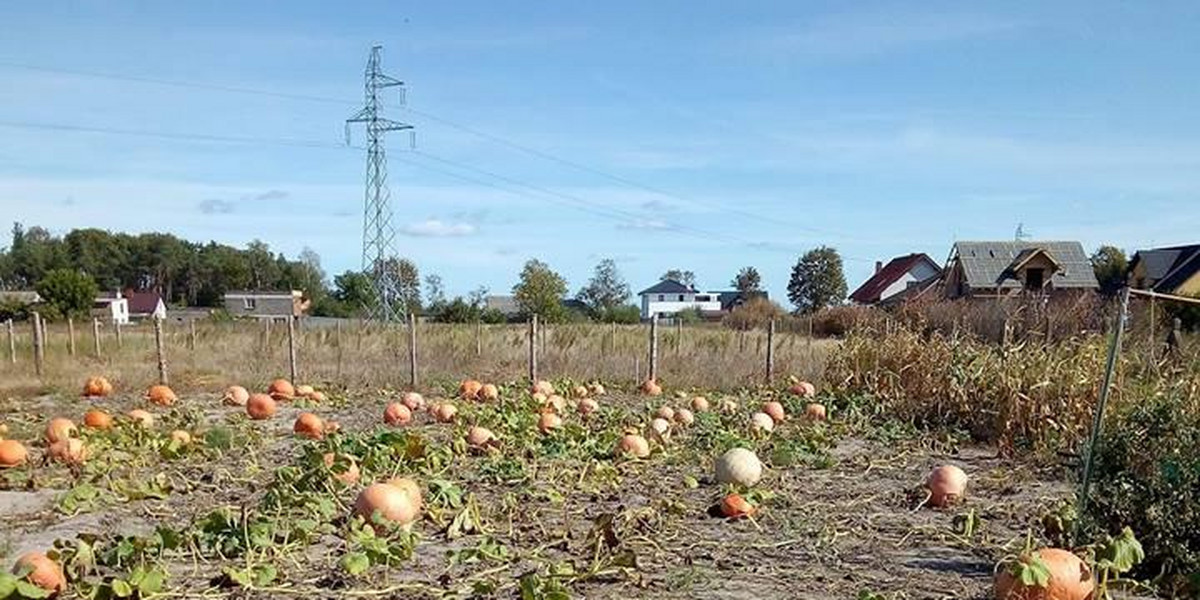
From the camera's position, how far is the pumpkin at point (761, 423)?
9.00m

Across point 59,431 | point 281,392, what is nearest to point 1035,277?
point 281,392

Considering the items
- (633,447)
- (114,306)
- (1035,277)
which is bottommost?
(633,447)

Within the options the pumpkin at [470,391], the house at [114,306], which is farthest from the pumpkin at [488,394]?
the house at [114,306]

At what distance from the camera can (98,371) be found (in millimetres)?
16047

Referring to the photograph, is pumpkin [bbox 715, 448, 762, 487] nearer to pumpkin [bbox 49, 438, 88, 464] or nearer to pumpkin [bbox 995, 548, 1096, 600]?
pumpkin [bbox 995, 548, 1096, 600]

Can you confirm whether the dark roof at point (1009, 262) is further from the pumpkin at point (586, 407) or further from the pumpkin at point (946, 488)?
the pumpkin at point (946, 488)

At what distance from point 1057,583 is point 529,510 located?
10.1 ft

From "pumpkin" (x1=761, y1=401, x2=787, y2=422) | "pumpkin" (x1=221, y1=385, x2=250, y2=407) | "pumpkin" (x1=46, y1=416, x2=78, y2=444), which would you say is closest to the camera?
"pumpkin" (x1=46, y1=416, x2=78, y2=444)

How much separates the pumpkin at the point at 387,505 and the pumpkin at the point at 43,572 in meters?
1.54

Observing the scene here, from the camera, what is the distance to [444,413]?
10.1m

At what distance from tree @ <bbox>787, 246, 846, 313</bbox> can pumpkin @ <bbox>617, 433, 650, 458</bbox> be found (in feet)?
159

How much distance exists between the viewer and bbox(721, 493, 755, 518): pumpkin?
5.86 meters

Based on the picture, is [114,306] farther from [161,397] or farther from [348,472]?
[348,472]

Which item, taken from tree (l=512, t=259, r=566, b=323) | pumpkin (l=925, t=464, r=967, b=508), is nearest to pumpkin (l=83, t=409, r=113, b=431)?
pumpkin (l=925, t=464, r=967, b=508)
